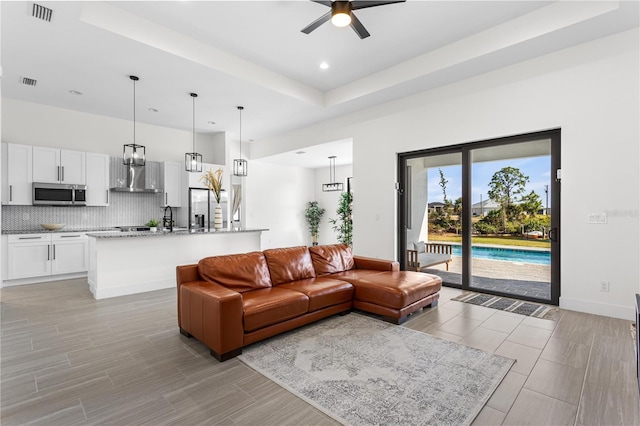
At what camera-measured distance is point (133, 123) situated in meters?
7.02

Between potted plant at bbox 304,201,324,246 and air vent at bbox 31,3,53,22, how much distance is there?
26.4 ft

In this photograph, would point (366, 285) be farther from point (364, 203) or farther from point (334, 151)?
point (334, 151)

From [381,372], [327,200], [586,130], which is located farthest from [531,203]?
[327,200]

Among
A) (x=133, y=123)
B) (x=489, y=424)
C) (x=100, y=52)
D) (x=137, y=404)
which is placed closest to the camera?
(x=489, y=424)

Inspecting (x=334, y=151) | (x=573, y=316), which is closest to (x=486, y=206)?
(x=573, y=316)

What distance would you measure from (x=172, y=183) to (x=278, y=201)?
3416 mm

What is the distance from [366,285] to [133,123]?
21.0ft

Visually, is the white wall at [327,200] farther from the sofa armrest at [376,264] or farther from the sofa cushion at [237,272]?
the sofa cushion at [237,272]

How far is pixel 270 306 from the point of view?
2.97 metres

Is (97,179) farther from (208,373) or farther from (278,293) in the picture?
(208,373)

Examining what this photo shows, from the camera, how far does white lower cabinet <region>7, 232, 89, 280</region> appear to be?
527 cm

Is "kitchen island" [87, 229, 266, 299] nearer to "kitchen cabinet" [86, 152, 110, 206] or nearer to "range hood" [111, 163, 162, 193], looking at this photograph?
"kitchen cabinet" [86, 152, 110, 206]

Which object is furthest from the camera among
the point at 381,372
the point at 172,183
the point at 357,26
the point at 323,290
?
the point at 172,183

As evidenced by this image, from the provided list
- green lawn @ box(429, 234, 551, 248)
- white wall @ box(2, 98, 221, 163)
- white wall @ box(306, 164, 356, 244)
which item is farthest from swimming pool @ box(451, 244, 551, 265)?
white wall @ box(2, 98, 221, 163)
